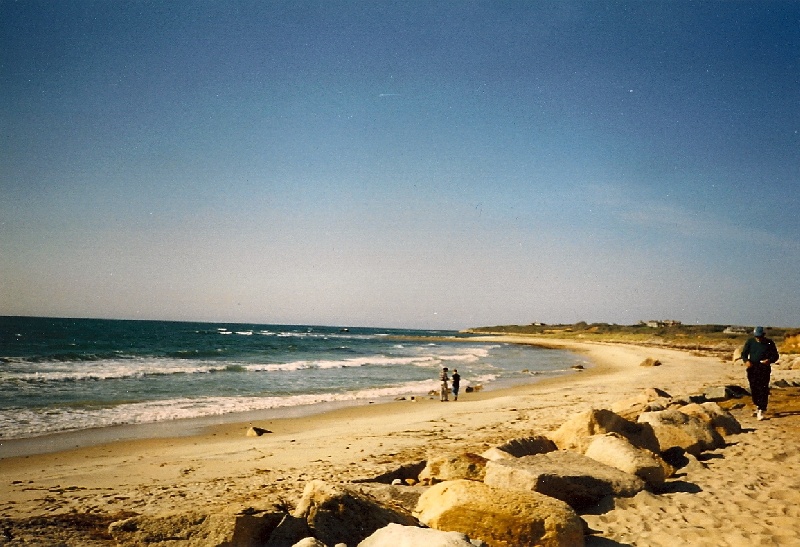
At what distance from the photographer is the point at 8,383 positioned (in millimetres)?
18875

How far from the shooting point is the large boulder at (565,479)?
5.14 m

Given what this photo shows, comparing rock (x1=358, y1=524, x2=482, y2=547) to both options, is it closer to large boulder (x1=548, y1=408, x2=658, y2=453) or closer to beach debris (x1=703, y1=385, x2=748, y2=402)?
large boulder (x1=548, y1=408, x2=658, y2=453)

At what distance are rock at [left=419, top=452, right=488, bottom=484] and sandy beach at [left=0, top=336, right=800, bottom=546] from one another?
1.16 meters

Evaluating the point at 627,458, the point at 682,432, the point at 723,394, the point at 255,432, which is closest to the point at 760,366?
the point at 723,394

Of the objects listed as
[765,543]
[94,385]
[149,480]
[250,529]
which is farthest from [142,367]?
[765,543]

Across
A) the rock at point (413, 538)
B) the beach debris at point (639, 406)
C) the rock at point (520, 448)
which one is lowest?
the beach debris at point (639, 406)

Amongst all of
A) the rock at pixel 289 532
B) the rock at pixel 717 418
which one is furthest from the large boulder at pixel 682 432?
the rock at pixel 289 532

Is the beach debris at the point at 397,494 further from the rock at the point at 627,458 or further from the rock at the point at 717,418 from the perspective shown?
the rock at the point at 717,418

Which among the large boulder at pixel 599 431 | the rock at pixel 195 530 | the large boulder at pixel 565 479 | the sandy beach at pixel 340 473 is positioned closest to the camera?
the rock at pixel 195 530

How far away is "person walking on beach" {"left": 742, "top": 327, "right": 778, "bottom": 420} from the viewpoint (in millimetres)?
10066

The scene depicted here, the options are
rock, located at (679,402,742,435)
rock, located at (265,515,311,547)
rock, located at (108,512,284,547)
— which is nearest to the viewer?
rock, located at (108,512,284,547)

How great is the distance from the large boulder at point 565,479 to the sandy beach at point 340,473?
19 cm

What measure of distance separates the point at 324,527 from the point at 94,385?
766 inches

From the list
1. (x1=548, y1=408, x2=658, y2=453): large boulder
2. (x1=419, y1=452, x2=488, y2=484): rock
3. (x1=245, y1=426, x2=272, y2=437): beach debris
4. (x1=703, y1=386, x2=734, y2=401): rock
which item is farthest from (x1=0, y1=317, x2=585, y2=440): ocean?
(x1=703, y1=386, x2=734, y2=401): rock
